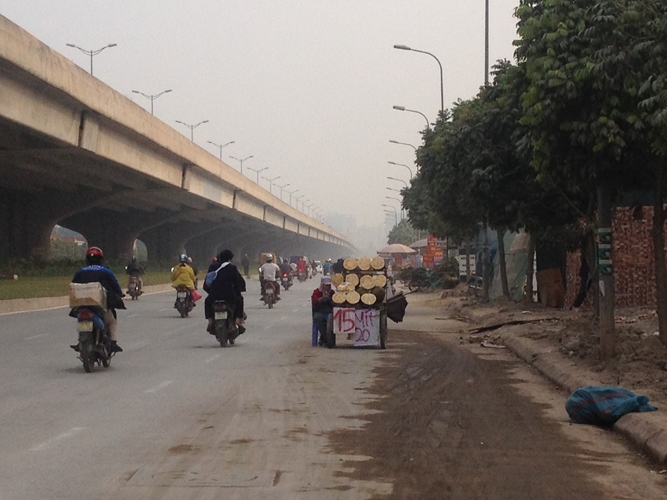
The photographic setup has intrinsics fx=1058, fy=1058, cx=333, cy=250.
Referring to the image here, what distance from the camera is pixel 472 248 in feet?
179

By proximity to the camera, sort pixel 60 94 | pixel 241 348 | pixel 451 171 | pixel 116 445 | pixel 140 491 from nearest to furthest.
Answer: pixel 140 491 < pixel 116 445 < pixel 241 348 < pixel 451 171 < pixel 60 94

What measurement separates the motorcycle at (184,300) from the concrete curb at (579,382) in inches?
428

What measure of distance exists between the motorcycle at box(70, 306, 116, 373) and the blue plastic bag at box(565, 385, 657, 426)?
685 centimetres

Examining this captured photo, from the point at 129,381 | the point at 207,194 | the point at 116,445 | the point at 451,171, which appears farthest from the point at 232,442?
the point at 207,194

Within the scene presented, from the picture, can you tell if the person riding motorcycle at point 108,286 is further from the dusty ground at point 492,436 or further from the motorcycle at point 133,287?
the motorcycle at point 133,287

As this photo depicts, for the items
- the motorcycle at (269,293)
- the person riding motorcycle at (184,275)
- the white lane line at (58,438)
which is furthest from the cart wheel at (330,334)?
the motorcycle at (269,293)

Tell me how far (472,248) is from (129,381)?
139 feet

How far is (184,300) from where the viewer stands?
96.8 feet

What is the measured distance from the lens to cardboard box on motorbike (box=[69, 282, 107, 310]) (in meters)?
14.2

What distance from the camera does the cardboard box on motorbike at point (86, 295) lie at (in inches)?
558

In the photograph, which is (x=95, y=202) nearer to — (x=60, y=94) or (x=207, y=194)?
(x=207, y=194)

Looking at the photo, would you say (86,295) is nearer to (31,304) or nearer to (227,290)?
(227,290)

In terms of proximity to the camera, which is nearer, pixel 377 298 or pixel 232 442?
pixel 232 442

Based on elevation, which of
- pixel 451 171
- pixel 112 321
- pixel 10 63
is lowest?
pixel 112 321
